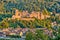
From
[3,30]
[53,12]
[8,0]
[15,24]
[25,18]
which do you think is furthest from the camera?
[8,0]

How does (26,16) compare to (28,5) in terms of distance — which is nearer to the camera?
(26,16)

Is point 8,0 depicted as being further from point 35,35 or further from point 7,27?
point 35,35

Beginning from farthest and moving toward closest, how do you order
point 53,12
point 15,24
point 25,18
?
point 53,12 < point 25,18 < point 15,24

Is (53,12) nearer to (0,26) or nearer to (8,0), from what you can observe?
(8,0)

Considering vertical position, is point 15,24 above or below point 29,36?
below

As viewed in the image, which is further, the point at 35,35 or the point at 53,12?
the point at 53,12

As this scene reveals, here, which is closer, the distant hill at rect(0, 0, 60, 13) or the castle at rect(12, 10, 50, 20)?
the castle at rect(12, 10, 50, 20)

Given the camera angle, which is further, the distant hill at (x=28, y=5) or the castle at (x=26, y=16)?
the distant hill at (x=28, y=5)

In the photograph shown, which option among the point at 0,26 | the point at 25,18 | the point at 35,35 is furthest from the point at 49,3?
the point at 35,35

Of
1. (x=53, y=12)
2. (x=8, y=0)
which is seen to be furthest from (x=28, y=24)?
(x=8, y=0)

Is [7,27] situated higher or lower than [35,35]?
lower
